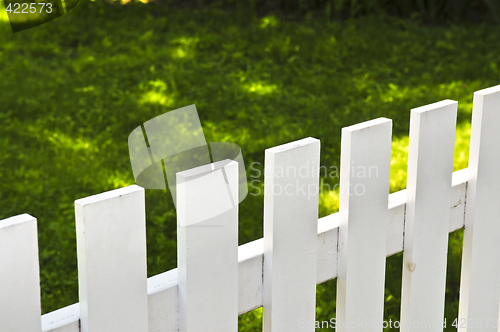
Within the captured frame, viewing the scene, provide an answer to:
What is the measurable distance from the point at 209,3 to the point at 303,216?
642 cm

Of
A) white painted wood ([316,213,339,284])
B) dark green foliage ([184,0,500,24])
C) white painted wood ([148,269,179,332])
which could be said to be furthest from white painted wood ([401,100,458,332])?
dark green foliage ([184,0,500,24])

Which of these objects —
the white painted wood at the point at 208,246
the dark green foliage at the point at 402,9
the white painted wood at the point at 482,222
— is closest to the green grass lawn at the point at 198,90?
the dark green foliage at the point at 402,9

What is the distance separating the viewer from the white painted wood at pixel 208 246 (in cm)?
110

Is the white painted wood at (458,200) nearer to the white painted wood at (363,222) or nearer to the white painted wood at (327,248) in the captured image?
the white painted wood at (363,222)

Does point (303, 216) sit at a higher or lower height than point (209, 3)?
higher

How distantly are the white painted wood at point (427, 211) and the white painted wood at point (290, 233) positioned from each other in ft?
0.95

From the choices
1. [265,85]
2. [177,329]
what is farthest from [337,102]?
[177,329]

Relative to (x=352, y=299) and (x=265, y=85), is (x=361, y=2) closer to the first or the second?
(x=265, y=85)

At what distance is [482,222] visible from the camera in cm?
163

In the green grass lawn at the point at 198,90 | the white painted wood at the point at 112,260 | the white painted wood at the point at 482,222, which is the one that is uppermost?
the white painted wood at the point at 112,260

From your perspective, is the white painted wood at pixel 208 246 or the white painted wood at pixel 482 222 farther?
the white painted wood at pixel 482 222

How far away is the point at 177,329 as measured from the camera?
46.9 inches

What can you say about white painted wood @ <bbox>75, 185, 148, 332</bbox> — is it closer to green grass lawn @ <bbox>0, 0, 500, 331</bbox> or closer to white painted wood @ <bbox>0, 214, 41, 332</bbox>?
white painted wood @ <bbox>0, 214, 41, 332</bbox>

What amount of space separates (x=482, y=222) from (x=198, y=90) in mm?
3368
